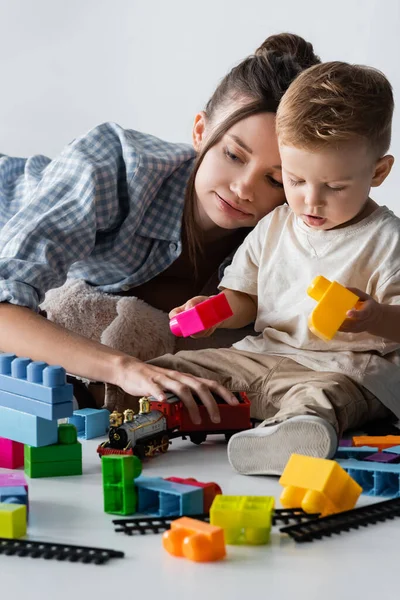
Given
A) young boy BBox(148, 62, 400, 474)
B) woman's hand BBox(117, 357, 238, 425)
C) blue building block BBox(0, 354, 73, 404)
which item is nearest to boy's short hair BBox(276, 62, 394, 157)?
young boy BBox(148, 62, 400, 474)

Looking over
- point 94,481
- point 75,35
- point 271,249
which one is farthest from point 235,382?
point 75,35

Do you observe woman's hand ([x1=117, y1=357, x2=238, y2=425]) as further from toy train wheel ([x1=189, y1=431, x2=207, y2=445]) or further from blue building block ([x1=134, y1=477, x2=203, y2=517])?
blue building block ([x1=134, y1=477, x2=203, y2=517])

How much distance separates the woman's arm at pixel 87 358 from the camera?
1.35 metres

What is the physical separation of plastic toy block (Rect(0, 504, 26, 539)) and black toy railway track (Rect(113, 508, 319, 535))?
0.10 m

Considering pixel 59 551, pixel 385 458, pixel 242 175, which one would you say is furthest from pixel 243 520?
pixel 242 175

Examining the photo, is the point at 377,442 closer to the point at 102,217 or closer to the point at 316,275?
the point at 316,275

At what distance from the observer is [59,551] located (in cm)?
93

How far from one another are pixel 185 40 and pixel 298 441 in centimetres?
186

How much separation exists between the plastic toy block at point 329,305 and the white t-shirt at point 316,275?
6.9 inches

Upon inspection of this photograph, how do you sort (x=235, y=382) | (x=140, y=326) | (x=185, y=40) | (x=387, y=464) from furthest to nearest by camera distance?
(x=185, y=40) < (x=140, y=326) < (x=235, y=382) < (x=387, y=464)

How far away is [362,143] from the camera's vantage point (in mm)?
1357

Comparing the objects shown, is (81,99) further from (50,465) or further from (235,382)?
(50,465)

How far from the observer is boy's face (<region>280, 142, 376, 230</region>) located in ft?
4.42

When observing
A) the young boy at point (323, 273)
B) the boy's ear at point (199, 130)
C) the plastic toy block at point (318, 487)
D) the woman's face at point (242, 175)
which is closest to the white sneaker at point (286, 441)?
the young boy at point (323, 273)
